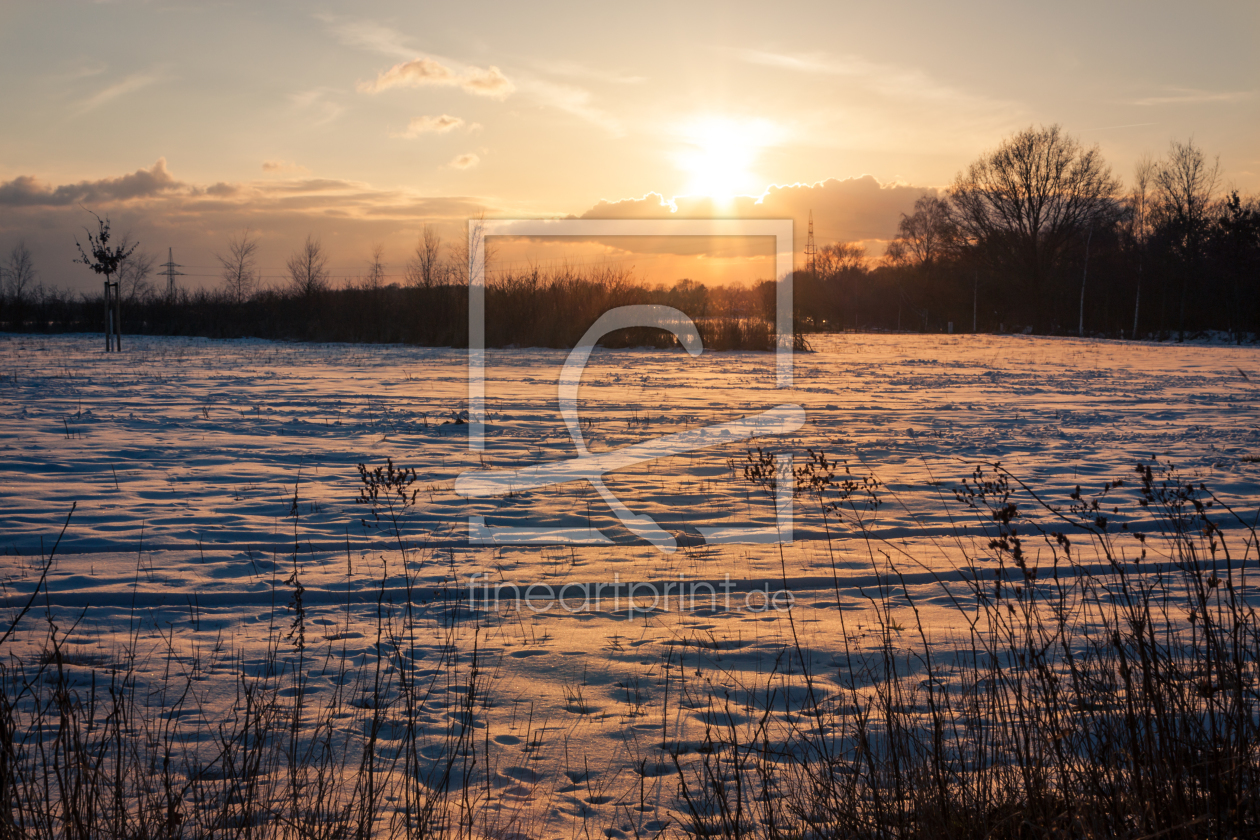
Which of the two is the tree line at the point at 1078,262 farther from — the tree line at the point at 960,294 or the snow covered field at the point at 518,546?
the snow covered field at the point at 518,546

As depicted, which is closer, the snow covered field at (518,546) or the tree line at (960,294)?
the snow covered field at (518,546)

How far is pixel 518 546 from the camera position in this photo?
575 cm

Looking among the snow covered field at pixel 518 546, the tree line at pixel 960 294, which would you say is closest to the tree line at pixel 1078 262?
the tree line at pixel 960 294

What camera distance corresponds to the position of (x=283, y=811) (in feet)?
8.15

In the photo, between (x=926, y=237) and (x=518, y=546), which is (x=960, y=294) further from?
(x=518, y=546)

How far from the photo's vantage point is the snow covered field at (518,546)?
3346 millimetres

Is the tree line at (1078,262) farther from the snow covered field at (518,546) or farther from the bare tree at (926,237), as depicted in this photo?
the snow covered field at (518,546)

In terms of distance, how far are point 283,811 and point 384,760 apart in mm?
386

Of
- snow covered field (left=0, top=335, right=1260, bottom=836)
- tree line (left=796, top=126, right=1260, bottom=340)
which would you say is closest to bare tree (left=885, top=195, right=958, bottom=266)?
tree line (left=796, top=126, right=1260, bottom=340)

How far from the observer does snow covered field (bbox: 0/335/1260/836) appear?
3.35 m

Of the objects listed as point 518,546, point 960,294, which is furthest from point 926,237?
point 518,546

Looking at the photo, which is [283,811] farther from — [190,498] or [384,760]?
[190,498]

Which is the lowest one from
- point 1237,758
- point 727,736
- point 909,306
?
point 727,736

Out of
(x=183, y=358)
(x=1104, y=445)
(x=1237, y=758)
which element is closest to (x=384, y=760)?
(x=1237, y=758)
